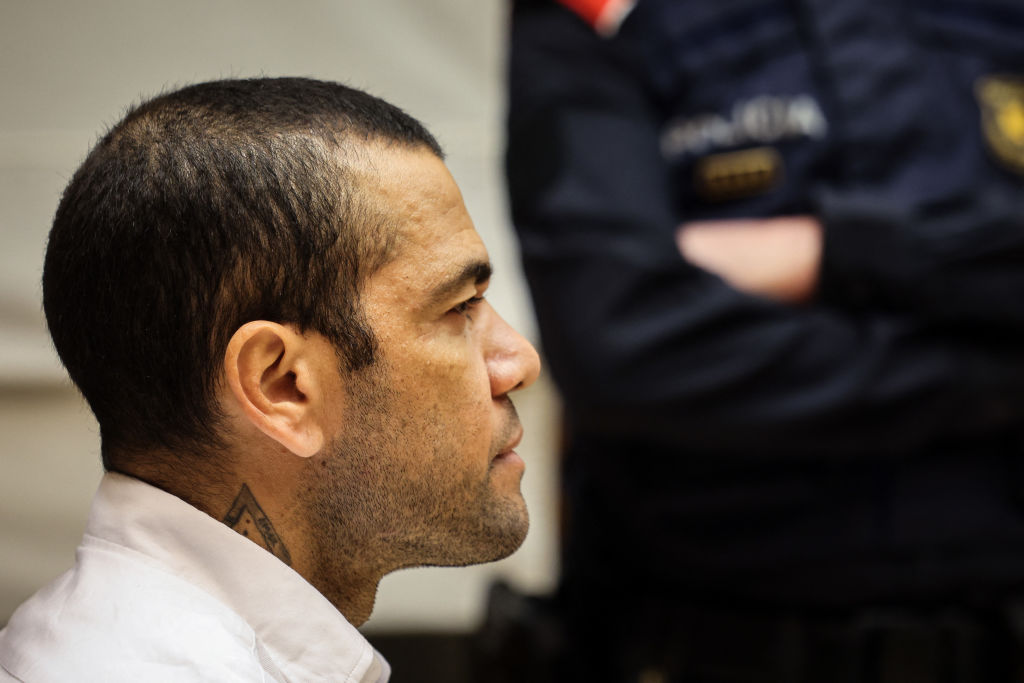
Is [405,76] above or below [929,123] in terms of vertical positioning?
above

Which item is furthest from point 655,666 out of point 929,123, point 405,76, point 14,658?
point 405,76

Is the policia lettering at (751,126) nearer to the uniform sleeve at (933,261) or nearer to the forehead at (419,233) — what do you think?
the uniform sleeve at (933,261)

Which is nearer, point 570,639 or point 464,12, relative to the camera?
point 570,639

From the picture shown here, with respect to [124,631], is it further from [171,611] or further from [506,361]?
[506,361]

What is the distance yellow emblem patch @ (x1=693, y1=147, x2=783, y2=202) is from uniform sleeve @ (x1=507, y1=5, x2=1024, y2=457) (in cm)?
11

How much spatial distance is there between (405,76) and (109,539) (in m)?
1.15

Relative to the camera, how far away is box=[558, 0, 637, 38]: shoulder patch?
1271mm

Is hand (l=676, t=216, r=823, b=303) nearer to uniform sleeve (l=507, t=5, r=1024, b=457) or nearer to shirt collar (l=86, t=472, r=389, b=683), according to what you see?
uniform sleeve (l=507, t=5, r=1024, b=457)

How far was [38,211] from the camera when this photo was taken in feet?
2.87

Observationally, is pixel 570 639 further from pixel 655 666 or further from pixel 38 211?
pixel 38 211

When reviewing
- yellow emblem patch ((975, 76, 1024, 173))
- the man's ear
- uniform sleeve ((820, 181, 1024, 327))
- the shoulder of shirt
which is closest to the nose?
the man's ear

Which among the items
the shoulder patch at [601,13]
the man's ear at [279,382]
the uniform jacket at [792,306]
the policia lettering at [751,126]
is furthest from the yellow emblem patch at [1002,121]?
the man's ear at [279,382]

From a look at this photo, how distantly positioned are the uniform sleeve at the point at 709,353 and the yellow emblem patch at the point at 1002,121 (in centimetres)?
25

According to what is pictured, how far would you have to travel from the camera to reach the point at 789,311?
3.79 ft
